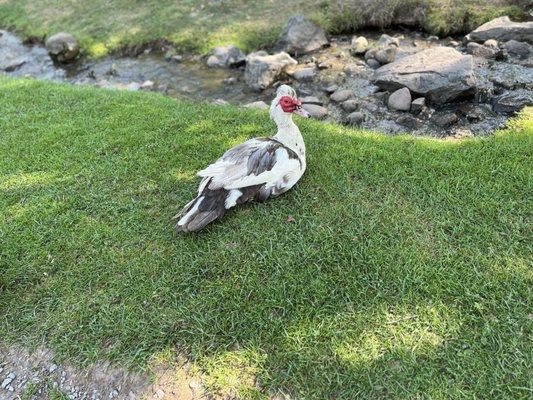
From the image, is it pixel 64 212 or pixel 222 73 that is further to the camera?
pixel 222 73

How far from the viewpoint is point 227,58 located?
9953mm

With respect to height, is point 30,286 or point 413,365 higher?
point 30,286

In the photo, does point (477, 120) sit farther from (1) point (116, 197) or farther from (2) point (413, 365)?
(1) point (116, 197)

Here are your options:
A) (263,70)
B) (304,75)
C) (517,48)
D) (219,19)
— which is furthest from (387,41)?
(219,19)

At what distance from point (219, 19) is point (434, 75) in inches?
266

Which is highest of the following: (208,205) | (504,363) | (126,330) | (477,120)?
(208,205)

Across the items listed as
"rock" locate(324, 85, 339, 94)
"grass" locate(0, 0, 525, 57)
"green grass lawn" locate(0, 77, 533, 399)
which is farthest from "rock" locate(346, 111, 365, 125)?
"grass" locate(0, 0, 525, 57)

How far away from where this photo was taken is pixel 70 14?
1372 cm

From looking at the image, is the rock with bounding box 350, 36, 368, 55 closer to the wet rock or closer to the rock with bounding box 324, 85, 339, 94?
the rock with bounding box 324, 85, 339, 94

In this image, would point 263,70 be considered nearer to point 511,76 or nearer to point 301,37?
point 301,37

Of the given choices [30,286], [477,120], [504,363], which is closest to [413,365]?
[504,363]

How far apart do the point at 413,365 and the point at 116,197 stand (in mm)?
3504

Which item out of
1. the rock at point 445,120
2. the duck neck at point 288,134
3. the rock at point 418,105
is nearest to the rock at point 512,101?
the rock at point 445,120

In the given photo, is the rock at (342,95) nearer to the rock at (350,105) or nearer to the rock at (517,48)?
the rock at (350,105)
